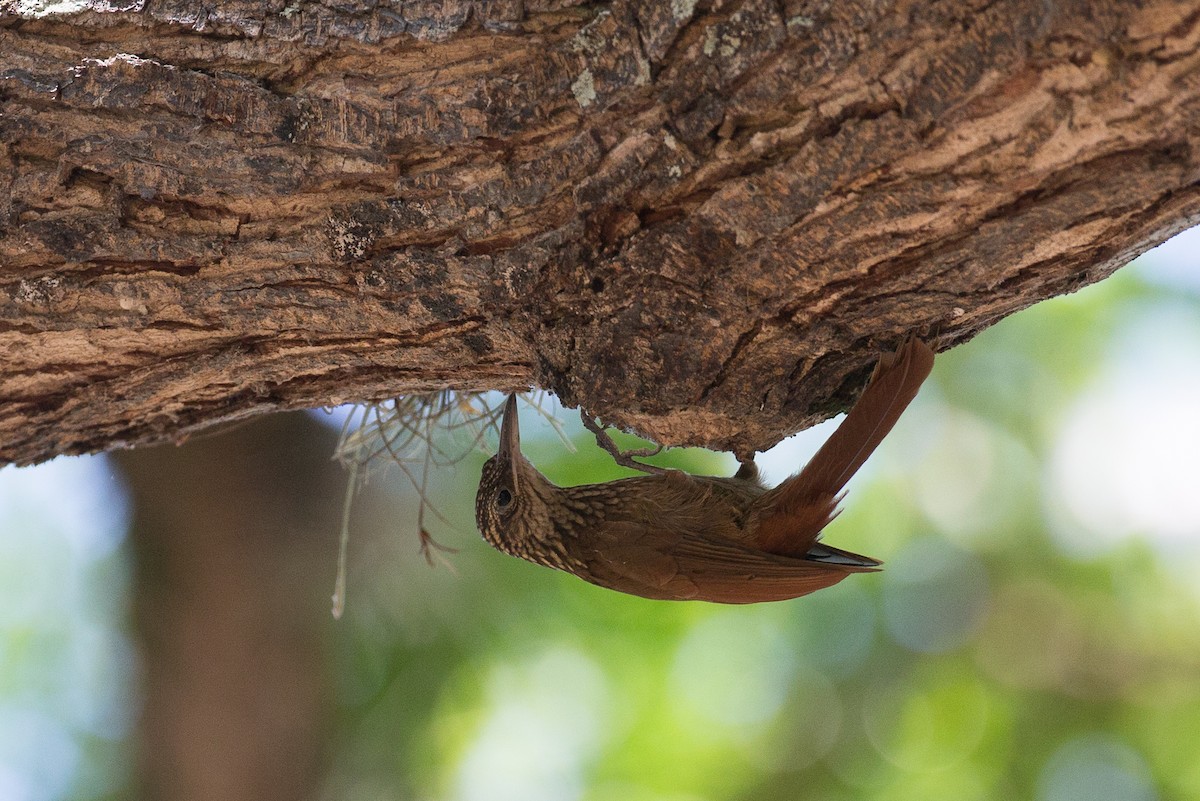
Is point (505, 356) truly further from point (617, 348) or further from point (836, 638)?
point (836, 638)

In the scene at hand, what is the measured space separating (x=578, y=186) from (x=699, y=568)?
58.3 inches

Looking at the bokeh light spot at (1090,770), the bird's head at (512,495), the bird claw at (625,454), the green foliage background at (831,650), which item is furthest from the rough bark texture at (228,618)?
the bokeh light spot at (1090,770)

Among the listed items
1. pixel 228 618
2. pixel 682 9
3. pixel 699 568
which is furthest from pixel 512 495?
pixel 228 618

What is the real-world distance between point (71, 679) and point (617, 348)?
4986mm

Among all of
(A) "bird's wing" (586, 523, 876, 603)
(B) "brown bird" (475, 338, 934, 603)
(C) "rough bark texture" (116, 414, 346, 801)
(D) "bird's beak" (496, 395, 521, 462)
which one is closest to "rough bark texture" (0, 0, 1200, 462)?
(B) "brown bird" (475, 338, 934, 603)

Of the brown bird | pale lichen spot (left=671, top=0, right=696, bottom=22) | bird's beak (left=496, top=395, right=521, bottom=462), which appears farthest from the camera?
bird's beak (left=496, top=395, right=521, bottom=462)

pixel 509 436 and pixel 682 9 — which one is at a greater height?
pixel 509 436

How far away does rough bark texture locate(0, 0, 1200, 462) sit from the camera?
1550 millimetres

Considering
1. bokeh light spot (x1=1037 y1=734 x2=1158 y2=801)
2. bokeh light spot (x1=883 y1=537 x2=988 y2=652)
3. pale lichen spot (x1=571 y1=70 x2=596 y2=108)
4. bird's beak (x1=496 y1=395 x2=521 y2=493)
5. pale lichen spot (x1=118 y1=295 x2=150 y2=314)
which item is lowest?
bokeh light spot (x1=1037 y1=734 x2=1158 y2=801)

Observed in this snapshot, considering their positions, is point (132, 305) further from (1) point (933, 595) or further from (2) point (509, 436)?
(1) point (933, 595)

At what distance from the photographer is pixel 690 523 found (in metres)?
3.13

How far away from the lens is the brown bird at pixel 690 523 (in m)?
2.73

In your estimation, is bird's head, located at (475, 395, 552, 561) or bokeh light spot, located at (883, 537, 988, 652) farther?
bokeh light spot, located at (883, 537, 988, 652)

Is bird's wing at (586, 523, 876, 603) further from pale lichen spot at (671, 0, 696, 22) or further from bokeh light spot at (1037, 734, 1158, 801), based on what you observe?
bokeh light spot at (1037, 734, 1158, 801)
